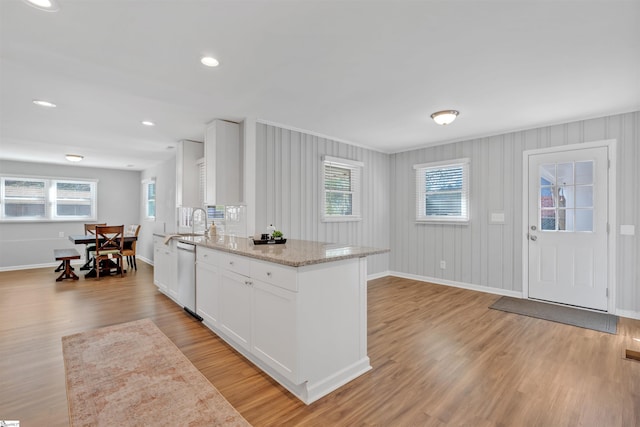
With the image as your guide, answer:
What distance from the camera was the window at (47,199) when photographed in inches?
263

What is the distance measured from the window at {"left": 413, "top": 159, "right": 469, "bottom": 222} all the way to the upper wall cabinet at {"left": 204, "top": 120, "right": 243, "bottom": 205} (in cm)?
334

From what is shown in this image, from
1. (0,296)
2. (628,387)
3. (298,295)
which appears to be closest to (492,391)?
(628,387)

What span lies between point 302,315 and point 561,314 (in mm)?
3606

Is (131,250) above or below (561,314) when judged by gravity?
above

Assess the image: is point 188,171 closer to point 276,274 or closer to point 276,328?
point 276,274

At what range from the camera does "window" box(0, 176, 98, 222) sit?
6688 millimetres

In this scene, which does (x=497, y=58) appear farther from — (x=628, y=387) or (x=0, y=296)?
(x=0, y=296)

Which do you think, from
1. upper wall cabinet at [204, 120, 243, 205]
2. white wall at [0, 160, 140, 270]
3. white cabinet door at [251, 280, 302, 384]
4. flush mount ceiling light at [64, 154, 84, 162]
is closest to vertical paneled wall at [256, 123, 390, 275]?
upper wall cabinet at [204, 120, 243, 205]

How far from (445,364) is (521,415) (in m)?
0.65

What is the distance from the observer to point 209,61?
2.44 metres

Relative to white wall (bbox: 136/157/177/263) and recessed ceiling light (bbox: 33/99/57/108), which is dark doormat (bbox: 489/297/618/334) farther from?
white wall (bbox: 136/157/177/263)

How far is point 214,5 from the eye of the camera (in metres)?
1.78

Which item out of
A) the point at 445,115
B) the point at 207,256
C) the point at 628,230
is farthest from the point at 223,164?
the point at 628,230

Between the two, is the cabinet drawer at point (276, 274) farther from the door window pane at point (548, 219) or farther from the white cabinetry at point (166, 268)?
the door window pane at point (548, 219)
